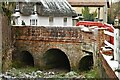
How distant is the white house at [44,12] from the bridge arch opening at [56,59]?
4.49 feet

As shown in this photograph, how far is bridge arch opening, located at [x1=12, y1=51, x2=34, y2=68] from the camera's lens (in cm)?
640

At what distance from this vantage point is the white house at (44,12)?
26.0ft

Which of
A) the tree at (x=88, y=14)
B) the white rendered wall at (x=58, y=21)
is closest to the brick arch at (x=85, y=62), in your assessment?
the white rendered wall at (x=58, y=21)

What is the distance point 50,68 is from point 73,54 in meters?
0.57

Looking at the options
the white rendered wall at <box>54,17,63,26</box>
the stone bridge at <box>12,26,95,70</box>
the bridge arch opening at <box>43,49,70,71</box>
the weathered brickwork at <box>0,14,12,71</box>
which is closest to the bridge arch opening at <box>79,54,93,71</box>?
the stone bridge at <box>12,26,95,70</box>

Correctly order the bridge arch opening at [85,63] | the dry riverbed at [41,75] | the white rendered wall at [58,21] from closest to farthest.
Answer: the dry riverbed at [41,75] → the bridge arch opening at [85,63] → the white rendered wall at [58,21]

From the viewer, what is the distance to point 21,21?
26.0 feet

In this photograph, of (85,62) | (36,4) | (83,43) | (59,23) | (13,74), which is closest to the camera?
(13,74)

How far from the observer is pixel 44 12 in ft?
26.1

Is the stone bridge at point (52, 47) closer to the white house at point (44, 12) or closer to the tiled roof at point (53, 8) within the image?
the white house at point (44, 12)

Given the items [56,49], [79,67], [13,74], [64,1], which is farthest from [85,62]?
[64,1]

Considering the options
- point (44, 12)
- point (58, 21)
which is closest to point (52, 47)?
point (44, 12)

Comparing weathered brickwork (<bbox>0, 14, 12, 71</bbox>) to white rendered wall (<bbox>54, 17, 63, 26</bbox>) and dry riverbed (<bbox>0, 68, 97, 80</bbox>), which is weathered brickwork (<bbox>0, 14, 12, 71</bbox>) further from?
white rendered wall (<bbox>54, 17, 63, 26</bbox>)

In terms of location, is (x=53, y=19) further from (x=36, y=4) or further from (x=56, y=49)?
(x=56, y=49)
